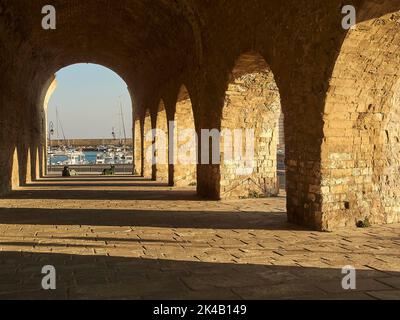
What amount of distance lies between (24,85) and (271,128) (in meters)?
10.9

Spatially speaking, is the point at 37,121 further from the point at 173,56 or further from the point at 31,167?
the point at 173,56

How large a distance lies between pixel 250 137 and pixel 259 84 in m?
1.36

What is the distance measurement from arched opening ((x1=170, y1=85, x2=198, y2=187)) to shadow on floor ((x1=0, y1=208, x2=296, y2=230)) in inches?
224

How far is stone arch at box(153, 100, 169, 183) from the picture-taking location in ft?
60.5

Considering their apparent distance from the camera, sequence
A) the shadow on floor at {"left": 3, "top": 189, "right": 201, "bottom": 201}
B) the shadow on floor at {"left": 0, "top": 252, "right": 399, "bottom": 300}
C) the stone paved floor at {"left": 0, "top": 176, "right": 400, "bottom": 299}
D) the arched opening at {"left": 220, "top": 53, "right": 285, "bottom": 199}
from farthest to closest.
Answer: the shadow on floor at {"left": 3, "top": 189, "right": 201, "bottom": 201}
the arched opening at {"left": 220, "top": 53, "right": 285, "bottom": 199}
the stone paved floor at {"left": 0, "top": 176, "right": 400, "bottom": 299}
the shadow on floor at {"left": 0, "top": 252, "right": 399, "bottom": 300}

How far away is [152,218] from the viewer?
26.8ft

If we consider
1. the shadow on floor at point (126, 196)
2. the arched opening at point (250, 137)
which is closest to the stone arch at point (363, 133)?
the arched opening at point (250, 137)

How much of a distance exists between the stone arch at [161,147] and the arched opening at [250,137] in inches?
308

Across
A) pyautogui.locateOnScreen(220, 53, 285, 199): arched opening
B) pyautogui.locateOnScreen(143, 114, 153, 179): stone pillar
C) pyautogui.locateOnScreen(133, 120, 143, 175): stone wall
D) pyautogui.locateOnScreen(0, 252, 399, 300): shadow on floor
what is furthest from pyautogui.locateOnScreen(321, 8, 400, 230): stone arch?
pyautogui.locateOnScreen(133, 120, 143, 175): stone wall

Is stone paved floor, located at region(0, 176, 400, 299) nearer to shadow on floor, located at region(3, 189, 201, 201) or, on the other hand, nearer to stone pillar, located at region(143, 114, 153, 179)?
shadow on floor, located at region(3, 189, 201, 201)

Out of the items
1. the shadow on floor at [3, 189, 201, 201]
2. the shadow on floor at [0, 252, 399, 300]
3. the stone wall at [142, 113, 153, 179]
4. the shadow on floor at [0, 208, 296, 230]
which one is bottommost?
the shadow on floor at [0, 252, 399, 300]

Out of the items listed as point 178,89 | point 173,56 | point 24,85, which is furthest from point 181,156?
point 24,85

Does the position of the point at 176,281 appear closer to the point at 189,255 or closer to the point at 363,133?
the point at 189,255

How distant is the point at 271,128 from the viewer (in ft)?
35.6
